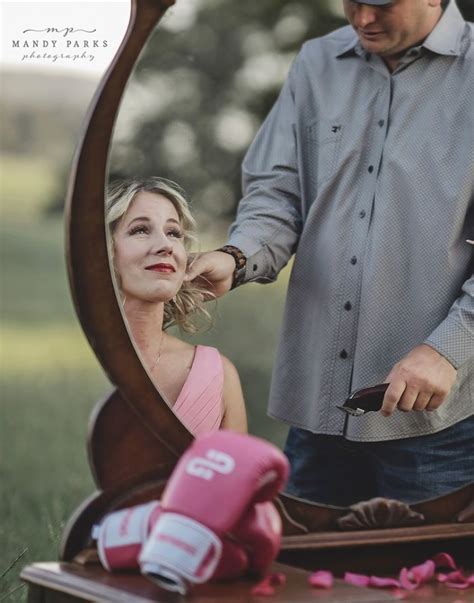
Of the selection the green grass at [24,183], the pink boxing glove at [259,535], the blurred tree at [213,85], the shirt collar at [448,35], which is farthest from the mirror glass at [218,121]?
the green grass at [24,183]

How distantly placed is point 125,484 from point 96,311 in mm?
144

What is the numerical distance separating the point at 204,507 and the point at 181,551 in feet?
0.11

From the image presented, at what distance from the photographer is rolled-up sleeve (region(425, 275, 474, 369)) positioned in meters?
1.29

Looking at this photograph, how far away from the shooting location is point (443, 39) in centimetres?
134

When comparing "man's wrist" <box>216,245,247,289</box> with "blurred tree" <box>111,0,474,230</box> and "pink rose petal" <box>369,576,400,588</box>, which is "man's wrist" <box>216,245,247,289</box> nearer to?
"blurred tree" <box>111,0,474,230</box>

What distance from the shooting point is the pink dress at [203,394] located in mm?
1228

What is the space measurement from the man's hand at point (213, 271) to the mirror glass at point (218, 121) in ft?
0.04

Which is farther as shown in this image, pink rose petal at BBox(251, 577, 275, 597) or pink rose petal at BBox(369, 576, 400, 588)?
pink rose petal at BBox(369, 576, 400, 588)

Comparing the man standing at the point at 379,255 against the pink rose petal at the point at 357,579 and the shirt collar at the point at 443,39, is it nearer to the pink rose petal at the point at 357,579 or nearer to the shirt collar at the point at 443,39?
the shirt collar at the point at 443,39

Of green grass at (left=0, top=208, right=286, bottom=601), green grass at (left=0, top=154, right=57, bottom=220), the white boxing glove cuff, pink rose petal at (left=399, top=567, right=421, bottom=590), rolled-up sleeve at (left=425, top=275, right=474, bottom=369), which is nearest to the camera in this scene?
the white boxing glove cuff

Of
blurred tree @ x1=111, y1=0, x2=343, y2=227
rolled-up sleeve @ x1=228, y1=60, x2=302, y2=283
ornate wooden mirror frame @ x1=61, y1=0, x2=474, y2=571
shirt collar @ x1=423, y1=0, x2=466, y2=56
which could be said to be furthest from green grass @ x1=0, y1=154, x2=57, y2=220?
ornate wooden mirror frame @ x1=61, y1=0, x2=474, y2=571

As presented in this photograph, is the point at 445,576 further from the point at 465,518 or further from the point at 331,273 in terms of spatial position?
the point at 331,273

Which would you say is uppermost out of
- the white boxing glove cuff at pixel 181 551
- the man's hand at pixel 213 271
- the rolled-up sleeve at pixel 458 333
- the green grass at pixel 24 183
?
the man's hand at pixel 213 271

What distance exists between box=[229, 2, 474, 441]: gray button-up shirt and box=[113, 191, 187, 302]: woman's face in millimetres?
96
